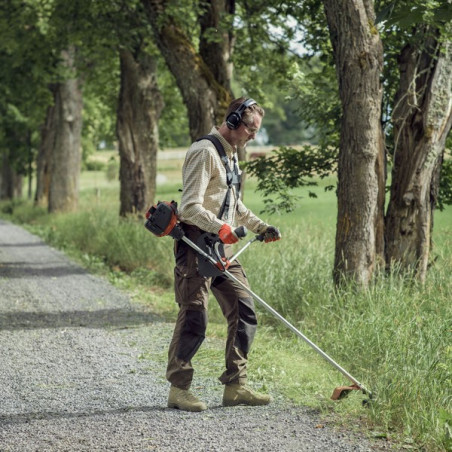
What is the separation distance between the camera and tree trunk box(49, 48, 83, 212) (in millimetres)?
26953

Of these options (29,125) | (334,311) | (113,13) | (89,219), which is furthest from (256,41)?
(29,125)

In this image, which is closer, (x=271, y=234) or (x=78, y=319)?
(x=271, y=234)

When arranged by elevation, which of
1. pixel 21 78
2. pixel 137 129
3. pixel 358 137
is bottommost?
pixel 358 137

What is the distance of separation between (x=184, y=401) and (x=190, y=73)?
23.9 ft

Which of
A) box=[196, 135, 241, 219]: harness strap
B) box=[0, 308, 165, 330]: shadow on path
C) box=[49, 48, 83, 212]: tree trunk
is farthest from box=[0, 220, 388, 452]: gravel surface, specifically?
box=[49, 48, 83, 212]: tree trunk

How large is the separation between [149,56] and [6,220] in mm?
17199

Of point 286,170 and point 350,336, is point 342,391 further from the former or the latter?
point 286,170

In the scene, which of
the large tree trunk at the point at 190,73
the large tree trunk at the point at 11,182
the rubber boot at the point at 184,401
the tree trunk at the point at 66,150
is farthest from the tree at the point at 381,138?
the large tree trunk at the point at 11,182

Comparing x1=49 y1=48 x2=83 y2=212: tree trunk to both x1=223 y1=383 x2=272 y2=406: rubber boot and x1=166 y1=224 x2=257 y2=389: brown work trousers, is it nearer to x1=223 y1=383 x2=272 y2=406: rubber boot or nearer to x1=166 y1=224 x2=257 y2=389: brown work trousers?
x1=166 y1=224 x2=257 y2=389: brown work trousers

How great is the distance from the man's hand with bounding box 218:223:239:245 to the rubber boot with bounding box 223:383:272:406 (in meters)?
1.18

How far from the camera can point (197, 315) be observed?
5984 millimetres

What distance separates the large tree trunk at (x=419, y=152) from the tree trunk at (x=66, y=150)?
18556 mm

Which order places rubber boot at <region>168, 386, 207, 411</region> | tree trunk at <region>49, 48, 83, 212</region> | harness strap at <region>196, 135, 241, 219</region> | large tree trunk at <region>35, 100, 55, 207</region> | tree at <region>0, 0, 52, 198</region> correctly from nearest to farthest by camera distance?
harness strap at <region>196, 135, 241, 219</region>
rubber boot at <region>168, 386, 207, 411</region>
tree at <region>0, 0, 52, 198</region>
tree trunk at <region>49, 48, 83, 212</region>
large tree trunk at <region>35, 100, 55, 207</region>

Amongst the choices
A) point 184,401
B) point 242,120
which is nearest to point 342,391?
point 184,401
